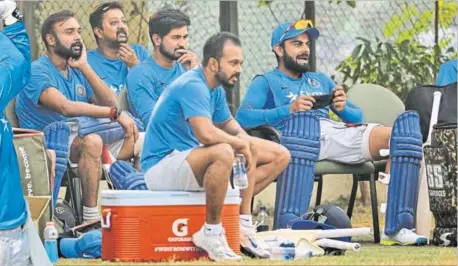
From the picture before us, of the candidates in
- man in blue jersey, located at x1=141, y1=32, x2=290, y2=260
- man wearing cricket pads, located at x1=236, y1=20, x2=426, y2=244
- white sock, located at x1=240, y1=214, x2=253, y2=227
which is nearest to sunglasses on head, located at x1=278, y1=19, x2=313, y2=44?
man wearing cricket pads, located at x1=236, y1=20, x2=426, y2=244

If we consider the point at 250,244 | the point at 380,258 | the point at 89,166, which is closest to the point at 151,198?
the point at 250,244

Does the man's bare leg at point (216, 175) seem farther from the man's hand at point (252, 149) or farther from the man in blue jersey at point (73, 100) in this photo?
the man in blue jersey at point (73, 100)

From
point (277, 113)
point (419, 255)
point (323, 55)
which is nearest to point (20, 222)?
point (419, 255)

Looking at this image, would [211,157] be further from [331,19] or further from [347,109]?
[331,19]

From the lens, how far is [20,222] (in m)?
6.18

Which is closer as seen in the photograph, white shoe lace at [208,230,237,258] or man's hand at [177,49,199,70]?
white shoe lace at [208,230,237,258]

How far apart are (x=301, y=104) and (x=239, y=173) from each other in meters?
1.48

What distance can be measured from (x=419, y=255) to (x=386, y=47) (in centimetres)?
441

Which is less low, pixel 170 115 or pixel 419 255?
pixel 170 115

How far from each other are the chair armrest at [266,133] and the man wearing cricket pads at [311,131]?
36mm

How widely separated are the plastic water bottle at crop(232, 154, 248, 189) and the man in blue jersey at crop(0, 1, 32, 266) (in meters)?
2.32

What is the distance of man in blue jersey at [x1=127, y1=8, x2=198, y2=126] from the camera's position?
994cm

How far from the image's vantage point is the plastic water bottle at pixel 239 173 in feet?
27.5

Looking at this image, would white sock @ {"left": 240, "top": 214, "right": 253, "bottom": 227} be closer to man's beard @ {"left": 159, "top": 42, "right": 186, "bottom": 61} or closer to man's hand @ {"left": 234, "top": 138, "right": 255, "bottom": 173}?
man's hand @ {"left": 234, "top": 138, "right": 255, "bottom": 173}
